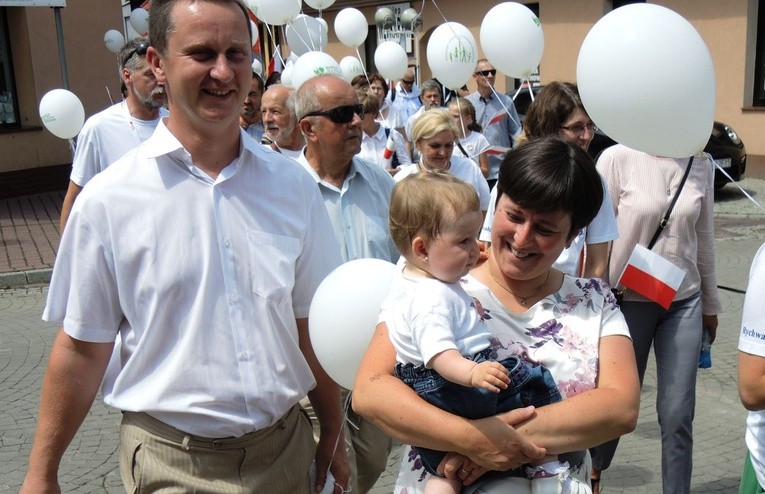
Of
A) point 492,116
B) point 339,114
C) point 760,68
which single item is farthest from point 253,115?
point 760,68

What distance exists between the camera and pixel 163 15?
Answer: 2246 millimetres

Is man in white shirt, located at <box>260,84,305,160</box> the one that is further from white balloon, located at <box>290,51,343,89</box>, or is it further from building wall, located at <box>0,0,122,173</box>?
building wall, located at <box>0,0,122,173</box>

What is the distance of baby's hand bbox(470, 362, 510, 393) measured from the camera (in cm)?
194

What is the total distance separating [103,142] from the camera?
520cm

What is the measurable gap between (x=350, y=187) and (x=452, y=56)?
438 centimetres

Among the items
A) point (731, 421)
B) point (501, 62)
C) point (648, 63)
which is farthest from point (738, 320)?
point (648, 63)

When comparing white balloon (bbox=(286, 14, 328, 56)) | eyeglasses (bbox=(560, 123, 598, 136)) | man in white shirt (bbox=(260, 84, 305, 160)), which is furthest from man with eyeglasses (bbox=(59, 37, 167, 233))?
white balloon (bbox=(286, 14, 328, 56))

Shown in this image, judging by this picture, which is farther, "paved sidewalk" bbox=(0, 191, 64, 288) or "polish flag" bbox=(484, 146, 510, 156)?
"paved sidewalk" bbox=(0, 191, 64, 288)

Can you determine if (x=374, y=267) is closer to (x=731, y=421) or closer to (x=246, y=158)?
(x=246, y=158)

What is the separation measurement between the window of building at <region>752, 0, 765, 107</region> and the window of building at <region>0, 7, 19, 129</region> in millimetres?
14200

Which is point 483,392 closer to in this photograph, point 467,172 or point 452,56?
point 467,172

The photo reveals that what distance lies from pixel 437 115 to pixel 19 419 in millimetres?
3271

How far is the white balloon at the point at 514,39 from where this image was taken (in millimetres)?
6266

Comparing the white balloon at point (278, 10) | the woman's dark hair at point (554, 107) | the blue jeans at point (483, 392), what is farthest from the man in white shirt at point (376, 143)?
the blue jeans at point (483, 392)
